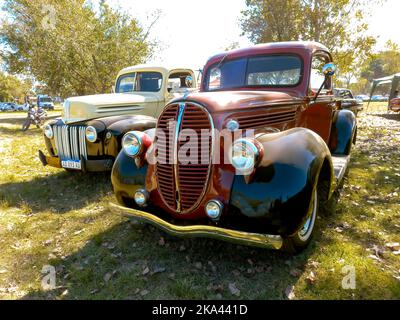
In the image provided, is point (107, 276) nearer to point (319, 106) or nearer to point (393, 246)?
point (393, 246)

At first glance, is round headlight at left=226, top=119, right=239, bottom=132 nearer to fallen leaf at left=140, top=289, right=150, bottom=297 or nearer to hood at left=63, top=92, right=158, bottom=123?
fallen leaf at left=140, top=289, right=150, bottom=297

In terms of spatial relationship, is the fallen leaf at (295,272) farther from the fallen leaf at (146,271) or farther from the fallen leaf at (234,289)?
the fallen leaf at (146,271)

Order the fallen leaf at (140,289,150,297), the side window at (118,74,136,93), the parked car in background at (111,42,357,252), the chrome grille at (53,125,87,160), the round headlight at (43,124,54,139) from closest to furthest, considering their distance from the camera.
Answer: the parked car in background at (111,42,357,252)
the fallen leaf at (140,289,150,297)
the chrome grille at (53,125,87,160)
the round headlight at (43,124,54,139)
the side window at (118,74,136,93)

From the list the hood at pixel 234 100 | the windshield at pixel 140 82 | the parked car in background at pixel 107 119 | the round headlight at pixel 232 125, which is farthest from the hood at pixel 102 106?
the round headlight at pixel 232 125

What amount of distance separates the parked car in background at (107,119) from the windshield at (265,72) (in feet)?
2.43

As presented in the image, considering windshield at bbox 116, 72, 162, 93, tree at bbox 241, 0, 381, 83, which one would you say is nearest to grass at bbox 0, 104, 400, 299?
windshield at bbox 116, 72, 162, 93

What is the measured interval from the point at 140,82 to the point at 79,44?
9.50 metres

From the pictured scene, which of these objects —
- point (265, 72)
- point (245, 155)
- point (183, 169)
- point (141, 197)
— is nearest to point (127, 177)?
point (141, 197)

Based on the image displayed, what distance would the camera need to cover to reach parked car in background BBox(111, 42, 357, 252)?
253 centimetres

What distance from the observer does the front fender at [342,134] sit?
15.4ft

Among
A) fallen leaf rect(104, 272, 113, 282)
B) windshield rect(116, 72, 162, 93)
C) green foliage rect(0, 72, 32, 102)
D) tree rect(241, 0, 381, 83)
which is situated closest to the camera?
fallen leaf rect(104, 272, 113, 282)

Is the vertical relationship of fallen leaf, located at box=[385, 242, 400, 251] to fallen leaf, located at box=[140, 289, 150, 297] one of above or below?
above

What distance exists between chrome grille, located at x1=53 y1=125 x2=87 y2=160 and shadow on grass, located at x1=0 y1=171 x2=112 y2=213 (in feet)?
1.83
